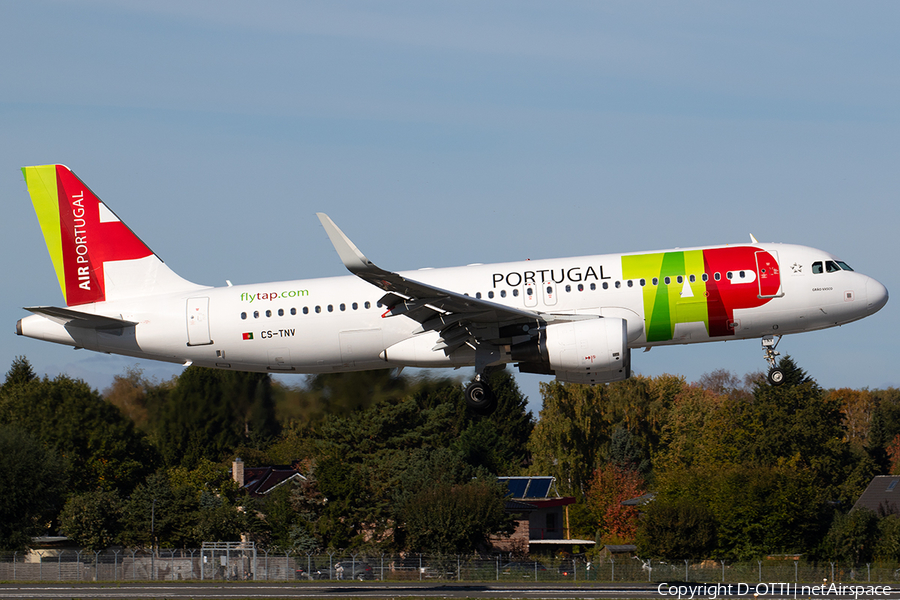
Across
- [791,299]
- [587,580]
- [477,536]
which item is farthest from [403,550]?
[791,299]

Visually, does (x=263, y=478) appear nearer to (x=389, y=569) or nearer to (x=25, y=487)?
(x=25, y=487)

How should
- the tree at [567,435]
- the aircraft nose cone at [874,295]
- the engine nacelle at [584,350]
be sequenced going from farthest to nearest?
the tree at [567,435], the aircraft nose cone at [874,295], the engine nacelle at [584,350]

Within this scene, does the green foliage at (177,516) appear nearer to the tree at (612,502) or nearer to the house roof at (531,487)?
the house roof at (531,487)

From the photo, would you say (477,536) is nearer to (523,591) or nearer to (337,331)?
(523,591)

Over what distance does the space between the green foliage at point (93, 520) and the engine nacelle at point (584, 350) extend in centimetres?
4436

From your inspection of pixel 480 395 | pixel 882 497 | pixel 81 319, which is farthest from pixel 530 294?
pixel 882 497

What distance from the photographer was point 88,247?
40.1m

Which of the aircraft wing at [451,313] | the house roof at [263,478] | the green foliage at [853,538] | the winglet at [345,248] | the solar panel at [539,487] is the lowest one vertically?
the green foliage at [853,538]

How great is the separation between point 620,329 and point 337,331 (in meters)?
9.54

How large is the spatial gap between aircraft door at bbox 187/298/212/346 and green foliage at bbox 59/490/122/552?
36.9 m

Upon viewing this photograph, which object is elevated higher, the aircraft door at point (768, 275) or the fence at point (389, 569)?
the aircraft door at point (768, 275)

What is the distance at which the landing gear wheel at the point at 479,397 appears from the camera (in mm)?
35781

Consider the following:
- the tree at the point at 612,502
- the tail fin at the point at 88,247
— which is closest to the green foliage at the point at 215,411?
the tail fin at the point at 88,247

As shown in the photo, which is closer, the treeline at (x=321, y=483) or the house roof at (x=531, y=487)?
the treeline at (x=321, y=483)
